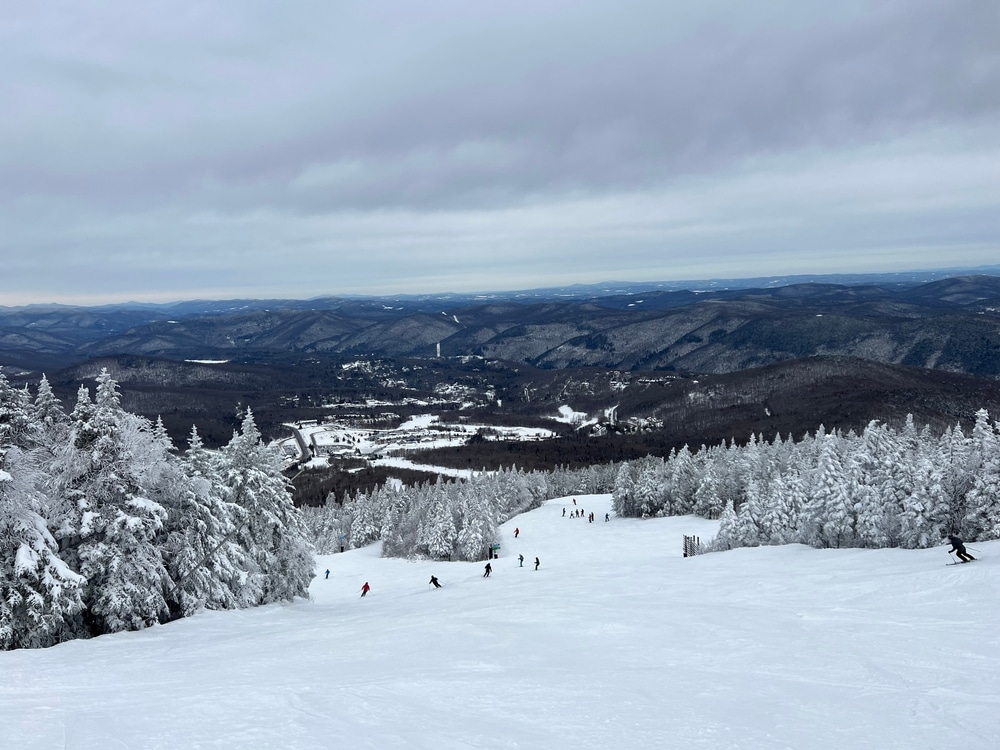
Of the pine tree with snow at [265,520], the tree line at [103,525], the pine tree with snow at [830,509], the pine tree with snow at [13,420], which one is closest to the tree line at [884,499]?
the pine tree with snow at [830,509]

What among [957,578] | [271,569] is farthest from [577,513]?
[957,578]

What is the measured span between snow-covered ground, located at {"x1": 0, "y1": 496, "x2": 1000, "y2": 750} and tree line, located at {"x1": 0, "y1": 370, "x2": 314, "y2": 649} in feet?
4.56

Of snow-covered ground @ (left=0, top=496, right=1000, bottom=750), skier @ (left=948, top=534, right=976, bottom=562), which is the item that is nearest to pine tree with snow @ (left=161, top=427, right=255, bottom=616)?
snow-covered ground @ (left=0, top=496, right=1000, bottom=750)

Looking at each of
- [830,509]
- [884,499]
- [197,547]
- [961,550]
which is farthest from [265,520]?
[884,499]

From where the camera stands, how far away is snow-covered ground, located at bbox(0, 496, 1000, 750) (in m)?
9.38

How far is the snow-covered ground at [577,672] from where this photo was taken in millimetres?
9375

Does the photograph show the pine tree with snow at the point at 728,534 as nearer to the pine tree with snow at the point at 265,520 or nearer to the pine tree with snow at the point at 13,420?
the pine tree with snow at the point at 265,520

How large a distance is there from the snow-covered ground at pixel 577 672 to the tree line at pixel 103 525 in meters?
1.39

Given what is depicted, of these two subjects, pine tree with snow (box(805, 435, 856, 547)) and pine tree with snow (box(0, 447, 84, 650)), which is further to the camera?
pine tree with snow (box(805, 435, 856, 547))

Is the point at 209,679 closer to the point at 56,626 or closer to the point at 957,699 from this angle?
the point at 56,626

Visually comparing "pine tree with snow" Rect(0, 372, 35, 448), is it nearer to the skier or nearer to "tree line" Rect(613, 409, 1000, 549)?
the skier

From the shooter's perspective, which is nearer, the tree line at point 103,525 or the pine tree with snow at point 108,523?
the tree line at point 103,525

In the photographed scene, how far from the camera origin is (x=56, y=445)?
66.5 feet

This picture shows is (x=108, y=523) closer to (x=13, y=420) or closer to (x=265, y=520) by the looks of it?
(x=13, y=420)
